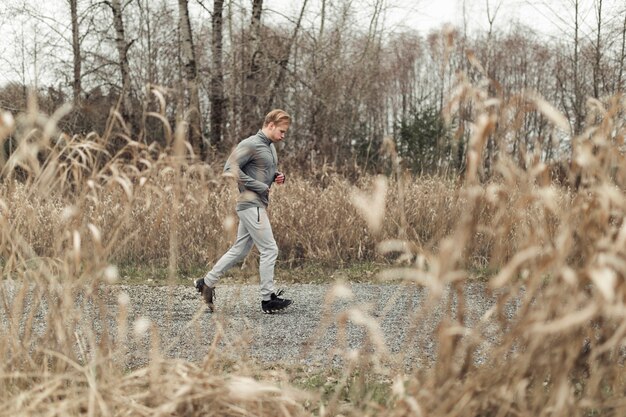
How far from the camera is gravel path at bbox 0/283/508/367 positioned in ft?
15.4

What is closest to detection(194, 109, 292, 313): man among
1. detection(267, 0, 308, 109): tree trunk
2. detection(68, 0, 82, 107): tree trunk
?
detection(267, 0, 308, 109): tree trunk

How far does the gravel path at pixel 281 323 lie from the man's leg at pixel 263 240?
0.18 meters

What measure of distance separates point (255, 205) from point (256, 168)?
34 centimetres

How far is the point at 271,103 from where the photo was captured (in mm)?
16562

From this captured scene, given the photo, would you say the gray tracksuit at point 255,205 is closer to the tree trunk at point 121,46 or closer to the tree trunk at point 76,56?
the tree trunk at point 121,46

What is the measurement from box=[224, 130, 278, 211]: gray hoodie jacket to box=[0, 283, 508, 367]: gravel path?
32.9 inches

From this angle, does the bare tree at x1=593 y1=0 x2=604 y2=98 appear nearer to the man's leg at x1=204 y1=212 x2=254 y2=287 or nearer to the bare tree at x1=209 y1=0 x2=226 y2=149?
the bare tree at x1=209 y1=0 x2=226 y2=149

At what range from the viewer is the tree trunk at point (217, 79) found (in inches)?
592

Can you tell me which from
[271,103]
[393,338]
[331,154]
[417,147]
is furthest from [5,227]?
[417,147]

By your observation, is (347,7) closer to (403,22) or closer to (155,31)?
(403,22)

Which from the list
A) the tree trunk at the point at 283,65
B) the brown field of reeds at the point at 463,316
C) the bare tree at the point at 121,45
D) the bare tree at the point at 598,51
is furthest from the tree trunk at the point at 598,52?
the brown field of reeds at the point at 463,316

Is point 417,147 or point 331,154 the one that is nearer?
point 331,154

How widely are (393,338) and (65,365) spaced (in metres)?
3.14

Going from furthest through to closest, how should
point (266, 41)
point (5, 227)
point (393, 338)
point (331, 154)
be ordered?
point (331, 154) → point (266, 41) → point (393, 338) → point (5, 227)
